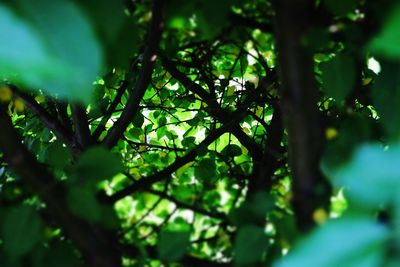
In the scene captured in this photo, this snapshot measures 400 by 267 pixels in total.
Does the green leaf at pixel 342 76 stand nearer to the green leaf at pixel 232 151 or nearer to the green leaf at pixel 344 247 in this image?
the green leaf at pixel 344 247

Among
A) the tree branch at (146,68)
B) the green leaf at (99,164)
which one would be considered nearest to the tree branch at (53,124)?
the tree branch at (146,68)

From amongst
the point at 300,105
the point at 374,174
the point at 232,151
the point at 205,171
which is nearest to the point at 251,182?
the point at 300,105

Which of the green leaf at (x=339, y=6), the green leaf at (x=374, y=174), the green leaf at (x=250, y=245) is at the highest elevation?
the green leaf at (x=339, y=6)

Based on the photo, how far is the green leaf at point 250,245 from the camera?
564mm

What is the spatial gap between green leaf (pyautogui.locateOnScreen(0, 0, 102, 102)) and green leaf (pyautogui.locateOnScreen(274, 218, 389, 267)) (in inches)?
7.6

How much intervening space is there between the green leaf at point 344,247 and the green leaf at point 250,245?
0.63ft

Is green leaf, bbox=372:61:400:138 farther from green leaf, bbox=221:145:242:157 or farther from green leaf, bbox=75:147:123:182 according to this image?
green leaf, bbox=221:145:242:157

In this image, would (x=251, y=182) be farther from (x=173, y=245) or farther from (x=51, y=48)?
(x=51, y=48)

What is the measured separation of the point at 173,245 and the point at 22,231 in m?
0.18

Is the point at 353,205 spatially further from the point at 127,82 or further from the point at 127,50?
the point at 127,82

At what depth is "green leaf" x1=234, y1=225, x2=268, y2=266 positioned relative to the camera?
0.56 metres

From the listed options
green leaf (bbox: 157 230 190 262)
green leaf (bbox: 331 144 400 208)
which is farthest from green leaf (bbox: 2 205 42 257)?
green leaf (bbox: 331 144 400 208)

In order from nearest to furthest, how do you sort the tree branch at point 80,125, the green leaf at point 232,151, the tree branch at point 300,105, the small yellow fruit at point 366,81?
the tree branch at point 300,105 → the small yellow fruit at point 366,81 → the tree branch at point 80,125 → the green leaf at point 232,151

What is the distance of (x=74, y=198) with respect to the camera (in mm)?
535
